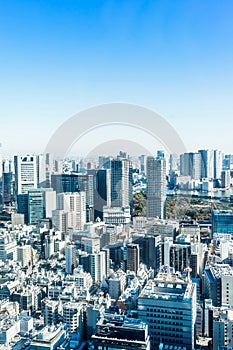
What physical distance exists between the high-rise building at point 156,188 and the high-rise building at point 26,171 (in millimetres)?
2926

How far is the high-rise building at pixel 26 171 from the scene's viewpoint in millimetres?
8062

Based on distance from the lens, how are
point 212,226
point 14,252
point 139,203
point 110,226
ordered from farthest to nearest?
point 139,203 → point 212,226 → point 110,226 → point 14,252

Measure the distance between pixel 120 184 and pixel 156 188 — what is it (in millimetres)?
638

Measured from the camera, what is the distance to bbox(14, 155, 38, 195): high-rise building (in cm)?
806

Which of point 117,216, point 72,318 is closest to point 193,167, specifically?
point 117,216

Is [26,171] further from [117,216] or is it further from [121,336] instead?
[121,336]

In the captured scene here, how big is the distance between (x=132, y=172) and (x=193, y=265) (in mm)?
2663

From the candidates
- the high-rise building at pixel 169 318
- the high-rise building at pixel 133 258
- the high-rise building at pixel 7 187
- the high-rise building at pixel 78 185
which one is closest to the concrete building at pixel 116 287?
the high-rise building at pixel 133 258

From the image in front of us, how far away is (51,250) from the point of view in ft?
15.9

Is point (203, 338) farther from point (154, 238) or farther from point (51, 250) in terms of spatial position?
point (51, 250)

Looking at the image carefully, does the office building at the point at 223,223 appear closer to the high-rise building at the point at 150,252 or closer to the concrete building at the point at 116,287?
the high-rise building at the point at 150,252

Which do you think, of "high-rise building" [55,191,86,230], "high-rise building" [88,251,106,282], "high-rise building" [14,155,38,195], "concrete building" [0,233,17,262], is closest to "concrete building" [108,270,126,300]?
"high-rise building" [88,251,106,282]

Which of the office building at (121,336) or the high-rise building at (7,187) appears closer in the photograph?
the office building at (121,336)

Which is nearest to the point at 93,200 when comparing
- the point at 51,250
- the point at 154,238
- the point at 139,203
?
the point at 139,203
